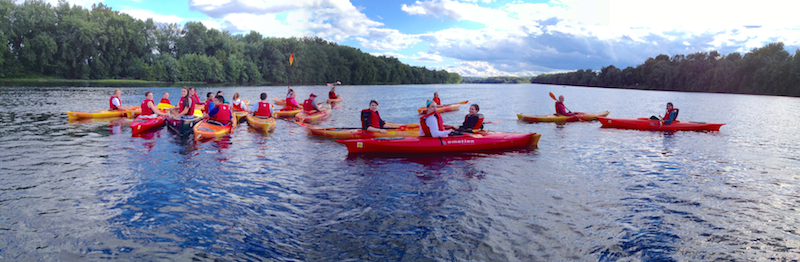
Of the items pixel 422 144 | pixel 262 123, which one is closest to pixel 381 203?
pixel 422 144

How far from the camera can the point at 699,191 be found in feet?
30.3

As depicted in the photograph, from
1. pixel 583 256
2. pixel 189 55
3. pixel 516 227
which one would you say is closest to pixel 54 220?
pixel 516 227

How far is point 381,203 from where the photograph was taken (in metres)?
7.97

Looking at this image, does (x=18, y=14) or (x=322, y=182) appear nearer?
(x=322, y=182)

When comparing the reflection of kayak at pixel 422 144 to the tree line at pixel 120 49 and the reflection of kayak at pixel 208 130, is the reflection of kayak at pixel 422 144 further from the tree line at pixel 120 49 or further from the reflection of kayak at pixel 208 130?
the tree line at pixel 120 49

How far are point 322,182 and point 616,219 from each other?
5763mm

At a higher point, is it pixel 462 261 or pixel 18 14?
pixel 18 14

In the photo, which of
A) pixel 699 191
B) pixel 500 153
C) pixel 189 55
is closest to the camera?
pixel 699 191

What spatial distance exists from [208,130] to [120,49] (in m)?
71.0

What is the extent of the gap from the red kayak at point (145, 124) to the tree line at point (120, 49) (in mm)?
36491

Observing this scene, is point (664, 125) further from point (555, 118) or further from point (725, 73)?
point (725, 73)

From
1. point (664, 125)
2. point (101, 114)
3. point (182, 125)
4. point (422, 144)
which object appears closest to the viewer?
point (422, 144)

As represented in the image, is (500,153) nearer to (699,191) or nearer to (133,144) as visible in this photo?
(699,191)

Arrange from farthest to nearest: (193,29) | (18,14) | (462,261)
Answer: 1. (193,29)
2. (18,14)
3. (462,261)
